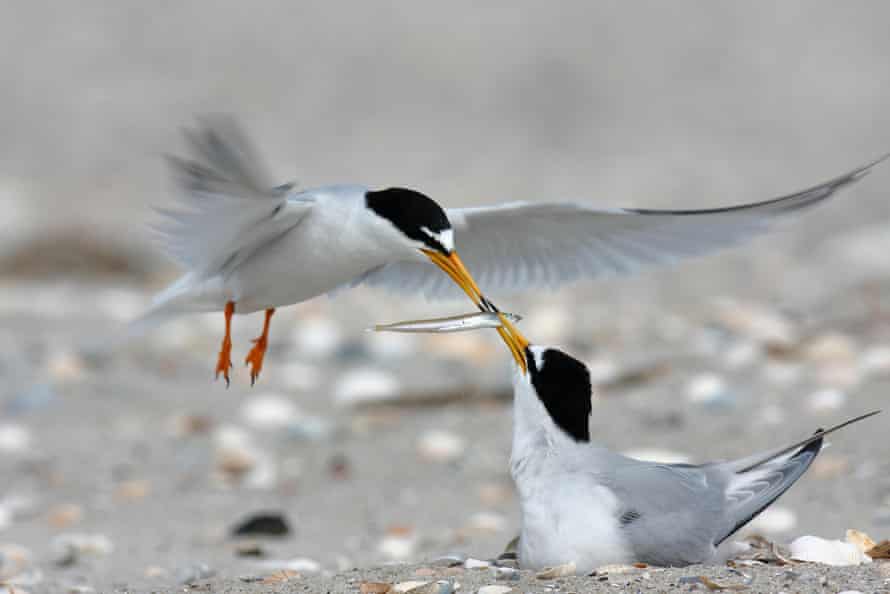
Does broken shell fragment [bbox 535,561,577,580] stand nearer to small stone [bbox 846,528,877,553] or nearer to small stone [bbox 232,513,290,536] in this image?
small stone [bbox 846,528,877,553]

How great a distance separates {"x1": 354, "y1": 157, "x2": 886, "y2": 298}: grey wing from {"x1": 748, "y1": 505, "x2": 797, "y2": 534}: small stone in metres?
0.83

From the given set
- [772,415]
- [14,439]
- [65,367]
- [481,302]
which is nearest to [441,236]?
[481,302]

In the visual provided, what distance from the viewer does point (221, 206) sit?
3.63 meters

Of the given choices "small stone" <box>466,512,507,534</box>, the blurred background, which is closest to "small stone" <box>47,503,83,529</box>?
the blurred background

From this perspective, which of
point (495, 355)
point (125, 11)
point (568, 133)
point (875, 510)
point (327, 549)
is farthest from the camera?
point (125, 11)

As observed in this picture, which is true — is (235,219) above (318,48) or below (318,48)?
below

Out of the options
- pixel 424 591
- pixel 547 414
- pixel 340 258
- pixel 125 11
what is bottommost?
pixel 424 591

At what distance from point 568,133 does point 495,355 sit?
5838mm

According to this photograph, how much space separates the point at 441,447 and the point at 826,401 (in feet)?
5.03

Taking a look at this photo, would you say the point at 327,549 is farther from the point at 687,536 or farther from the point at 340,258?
the point at 687,536

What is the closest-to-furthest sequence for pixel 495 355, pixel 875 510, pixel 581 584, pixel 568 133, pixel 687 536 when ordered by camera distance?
pixel 581 584 < pixel 687 536 < pixel 875 510 < pixel 495 355 < pixel 568 133

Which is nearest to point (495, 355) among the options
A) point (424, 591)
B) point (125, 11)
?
point (424, 591)

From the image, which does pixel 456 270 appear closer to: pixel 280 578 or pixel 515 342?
pixel 515 342

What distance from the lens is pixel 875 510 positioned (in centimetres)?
442
